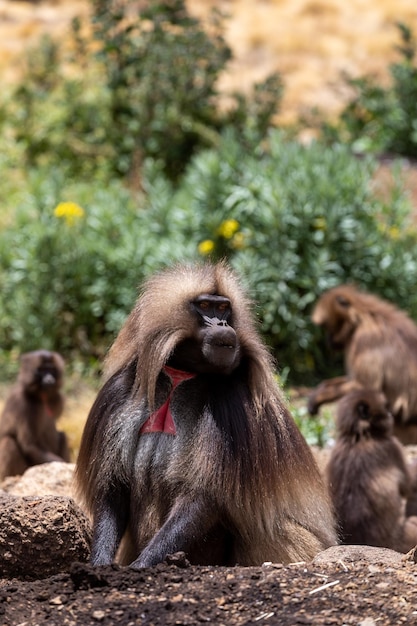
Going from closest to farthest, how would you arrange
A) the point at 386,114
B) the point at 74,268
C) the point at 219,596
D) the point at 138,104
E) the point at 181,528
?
the point at 219,596 → the point at 181,528 → the point at 74,268 → the point at 138,104 → the point at 386,114

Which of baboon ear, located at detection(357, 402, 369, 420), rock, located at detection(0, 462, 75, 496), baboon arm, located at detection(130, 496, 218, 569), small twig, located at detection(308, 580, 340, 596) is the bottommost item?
A: small twig, located at detection(308, 580, 340, 596)

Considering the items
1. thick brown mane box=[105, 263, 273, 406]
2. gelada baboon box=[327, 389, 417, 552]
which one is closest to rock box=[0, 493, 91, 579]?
thick brown mane box=[105, 263, 273, 406]

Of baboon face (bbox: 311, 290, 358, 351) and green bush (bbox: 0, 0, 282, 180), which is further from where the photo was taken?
green bush (bbox: 0, 0, 282, 180)

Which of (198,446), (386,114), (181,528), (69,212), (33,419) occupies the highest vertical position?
(386,114)

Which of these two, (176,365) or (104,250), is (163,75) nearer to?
(104,250)

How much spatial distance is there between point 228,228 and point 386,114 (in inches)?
218

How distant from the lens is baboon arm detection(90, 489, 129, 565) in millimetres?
3832

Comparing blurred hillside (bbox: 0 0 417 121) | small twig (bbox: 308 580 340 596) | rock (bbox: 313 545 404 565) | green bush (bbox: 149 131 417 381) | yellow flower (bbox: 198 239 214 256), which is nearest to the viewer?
small twig (bbox: 308 580 340 596)

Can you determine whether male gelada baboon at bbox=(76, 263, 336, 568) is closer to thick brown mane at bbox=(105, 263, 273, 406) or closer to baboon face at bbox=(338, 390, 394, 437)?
thick brown mane at bbox=(105, 263, 273, 406)

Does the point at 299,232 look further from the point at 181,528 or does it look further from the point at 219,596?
the point at 219,596

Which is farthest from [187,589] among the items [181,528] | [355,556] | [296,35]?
[296,35]

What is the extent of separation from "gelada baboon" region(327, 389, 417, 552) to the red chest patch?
4.87 feet

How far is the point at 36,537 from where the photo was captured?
3.66m

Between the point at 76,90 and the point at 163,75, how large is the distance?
2.22 meters
